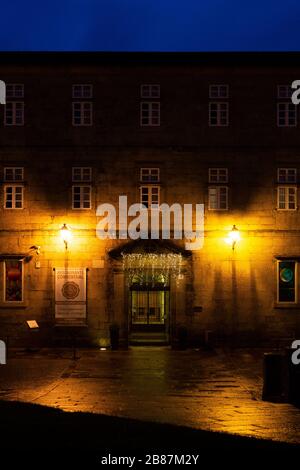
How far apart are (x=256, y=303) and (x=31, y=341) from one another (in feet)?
29.8

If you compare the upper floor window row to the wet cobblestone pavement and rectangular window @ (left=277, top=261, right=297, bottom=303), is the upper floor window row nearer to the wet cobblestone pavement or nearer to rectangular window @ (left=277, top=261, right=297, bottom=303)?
rectangular window @ (left=277, top=261, right=297, bottom=303)

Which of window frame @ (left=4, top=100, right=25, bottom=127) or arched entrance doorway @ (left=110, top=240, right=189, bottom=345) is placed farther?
window frame @ (left=4, top=100, right=25, bottom=127)

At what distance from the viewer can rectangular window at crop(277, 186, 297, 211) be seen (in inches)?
982

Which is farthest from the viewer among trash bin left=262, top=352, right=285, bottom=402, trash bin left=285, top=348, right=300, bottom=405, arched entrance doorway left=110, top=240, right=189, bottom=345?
arched entrance doorway left=110, top=240, right=189, bottom=345

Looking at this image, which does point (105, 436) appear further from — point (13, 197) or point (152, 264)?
point (13, 197)

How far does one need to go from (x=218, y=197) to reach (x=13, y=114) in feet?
29.2

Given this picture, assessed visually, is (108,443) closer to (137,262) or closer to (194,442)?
(194,442)

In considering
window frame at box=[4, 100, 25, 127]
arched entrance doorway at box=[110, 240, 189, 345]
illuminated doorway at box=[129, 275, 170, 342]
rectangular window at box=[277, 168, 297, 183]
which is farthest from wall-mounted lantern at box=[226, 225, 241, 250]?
window frame at box=[4, 100, 25, 127]

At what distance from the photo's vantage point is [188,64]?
24906mm

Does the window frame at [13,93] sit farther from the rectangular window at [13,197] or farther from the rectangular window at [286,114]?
the rectangular window at [286,114]

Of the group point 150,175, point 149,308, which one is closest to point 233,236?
point 150,175

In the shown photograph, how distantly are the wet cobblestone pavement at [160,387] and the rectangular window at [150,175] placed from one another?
675cm

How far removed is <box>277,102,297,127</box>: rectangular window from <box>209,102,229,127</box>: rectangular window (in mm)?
2130

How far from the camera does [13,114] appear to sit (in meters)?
25.0
